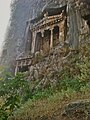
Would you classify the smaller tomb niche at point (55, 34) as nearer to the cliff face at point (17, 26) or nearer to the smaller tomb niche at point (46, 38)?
the smaller tomb niche at point (46, 38)

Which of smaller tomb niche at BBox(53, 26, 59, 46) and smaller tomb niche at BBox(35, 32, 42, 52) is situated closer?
smaller tomb niche at BBox(53, 26, 59, 46)

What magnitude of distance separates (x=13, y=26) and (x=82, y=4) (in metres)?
19.9

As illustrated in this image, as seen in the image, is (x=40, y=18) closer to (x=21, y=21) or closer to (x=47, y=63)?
(x=21, y=21)

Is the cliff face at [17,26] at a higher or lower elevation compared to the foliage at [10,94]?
higher

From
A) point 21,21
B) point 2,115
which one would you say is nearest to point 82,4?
point 2,115

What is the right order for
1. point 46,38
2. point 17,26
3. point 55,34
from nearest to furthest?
point 55,34
point 46,38
point 17,26

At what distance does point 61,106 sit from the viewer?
980 centimetres

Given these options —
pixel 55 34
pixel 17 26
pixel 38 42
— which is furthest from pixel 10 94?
pixel 17 26

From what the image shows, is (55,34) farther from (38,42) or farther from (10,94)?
(10,94)

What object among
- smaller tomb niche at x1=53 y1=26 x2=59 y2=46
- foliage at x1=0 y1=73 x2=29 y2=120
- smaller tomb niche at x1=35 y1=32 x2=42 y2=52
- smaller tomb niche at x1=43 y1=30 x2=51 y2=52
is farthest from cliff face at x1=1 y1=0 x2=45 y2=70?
foliage at x1=0 y1=73 x2=29 y2=120

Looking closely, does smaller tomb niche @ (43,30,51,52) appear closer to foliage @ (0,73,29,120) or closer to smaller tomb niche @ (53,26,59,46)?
smaller tomb niche @ (53,26,59,46)

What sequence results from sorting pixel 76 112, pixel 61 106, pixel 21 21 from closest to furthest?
pixel 76 112 → pixel 61 106 → pixel 21 21

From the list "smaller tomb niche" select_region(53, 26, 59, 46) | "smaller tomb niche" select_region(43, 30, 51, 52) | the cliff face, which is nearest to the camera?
"smaller tomb niche" select_region(53, 26, 59, 46)

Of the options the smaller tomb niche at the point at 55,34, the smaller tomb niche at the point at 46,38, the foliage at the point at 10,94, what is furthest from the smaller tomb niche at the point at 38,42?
the foliage at the point at 10,94
